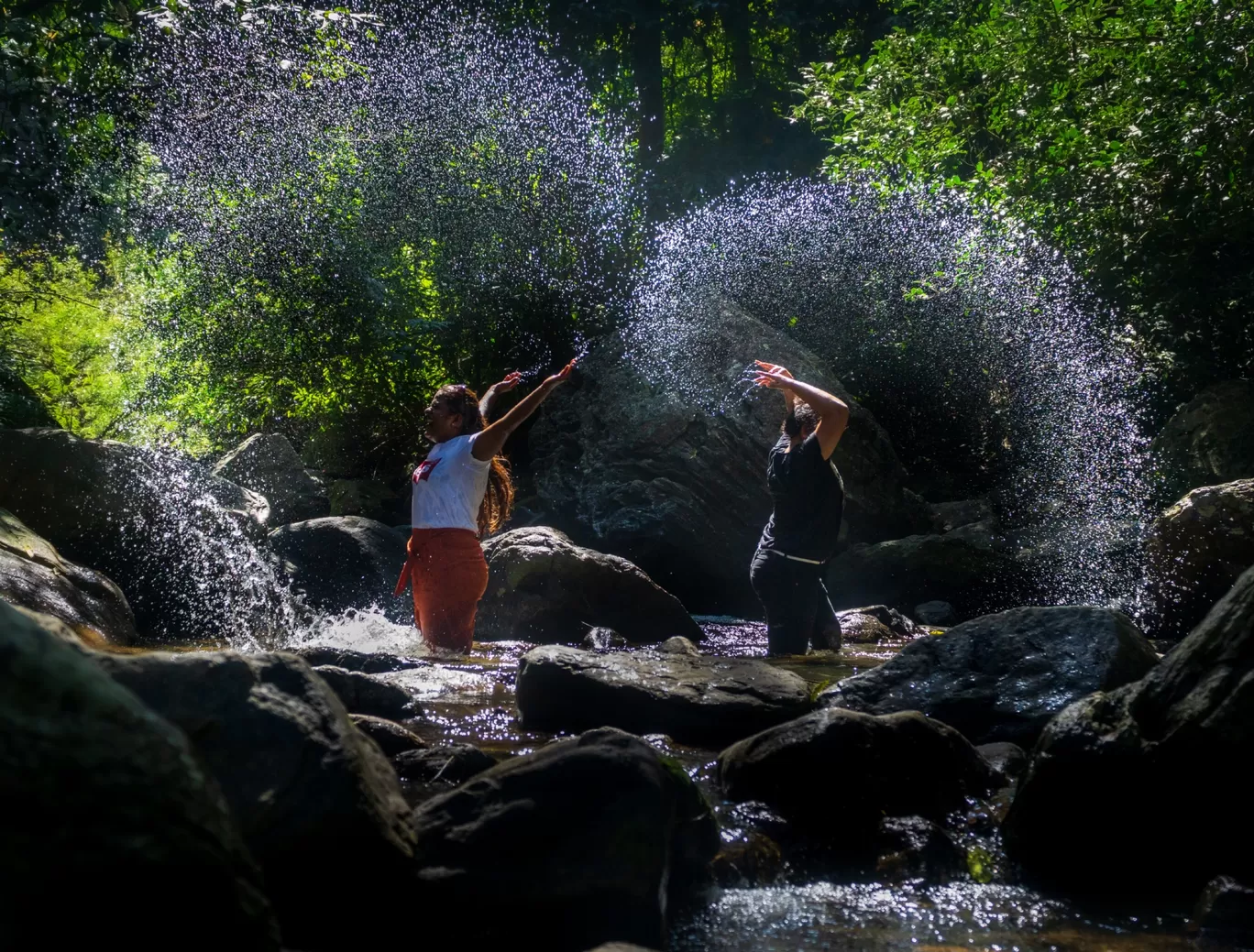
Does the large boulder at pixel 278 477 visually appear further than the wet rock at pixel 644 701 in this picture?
Yes

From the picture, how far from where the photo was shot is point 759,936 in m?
2.99

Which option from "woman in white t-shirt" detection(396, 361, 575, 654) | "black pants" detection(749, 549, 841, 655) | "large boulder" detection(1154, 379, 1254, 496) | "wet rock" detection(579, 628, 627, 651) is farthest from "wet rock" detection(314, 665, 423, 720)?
"large boulder" detection(1154, 379, 1254, 496)

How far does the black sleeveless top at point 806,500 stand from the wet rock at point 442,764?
3.49 meters

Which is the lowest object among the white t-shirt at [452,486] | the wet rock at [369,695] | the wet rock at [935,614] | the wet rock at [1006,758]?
the wet rock at [935,614]

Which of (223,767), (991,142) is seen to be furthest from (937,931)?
(991,142)

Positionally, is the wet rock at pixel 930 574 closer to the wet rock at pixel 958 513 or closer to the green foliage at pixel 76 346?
the wet rock at pixel 958 513

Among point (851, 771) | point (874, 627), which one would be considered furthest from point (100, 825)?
point (874, 627)

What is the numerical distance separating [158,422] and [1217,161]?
1498 centimetres

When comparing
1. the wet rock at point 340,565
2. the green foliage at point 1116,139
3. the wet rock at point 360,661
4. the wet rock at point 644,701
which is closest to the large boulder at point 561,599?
the wet rock at point 340,565

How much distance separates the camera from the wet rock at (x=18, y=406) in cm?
1041

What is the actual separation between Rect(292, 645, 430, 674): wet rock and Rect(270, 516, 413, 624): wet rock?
9.91 feet

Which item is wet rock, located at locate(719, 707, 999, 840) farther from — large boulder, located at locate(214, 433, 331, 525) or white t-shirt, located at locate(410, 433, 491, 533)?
large boulder, located at locate(214, 433, 331, 525)

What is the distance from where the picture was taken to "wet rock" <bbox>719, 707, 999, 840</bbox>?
3.82 meters

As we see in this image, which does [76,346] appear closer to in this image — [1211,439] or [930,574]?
[930,574]
